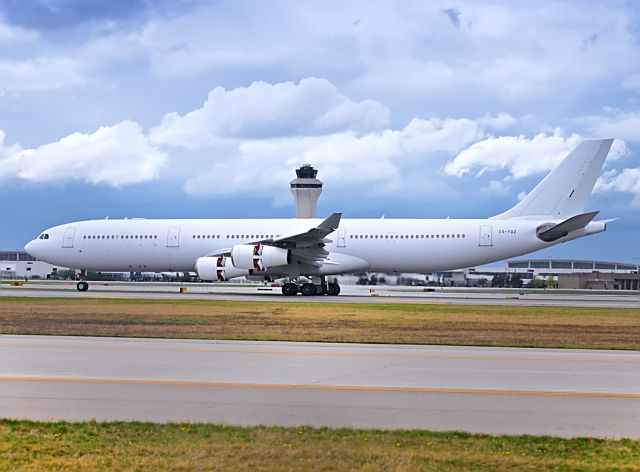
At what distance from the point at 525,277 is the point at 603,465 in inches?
4625

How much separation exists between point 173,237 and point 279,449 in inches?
1415

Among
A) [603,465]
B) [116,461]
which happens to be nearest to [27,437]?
[116,461]

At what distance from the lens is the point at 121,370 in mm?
12406

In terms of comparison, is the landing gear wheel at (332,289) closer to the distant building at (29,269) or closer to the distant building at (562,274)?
the distant building at (562,274)

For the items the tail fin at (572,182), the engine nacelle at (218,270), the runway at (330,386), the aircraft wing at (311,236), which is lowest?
the runway at (330,386)

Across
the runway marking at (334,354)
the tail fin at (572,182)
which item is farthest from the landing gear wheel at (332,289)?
the runway marking at (334,354)

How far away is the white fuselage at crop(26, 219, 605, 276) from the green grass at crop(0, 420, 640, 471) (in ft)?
101

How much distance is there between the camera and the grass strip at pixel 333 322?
18672mm

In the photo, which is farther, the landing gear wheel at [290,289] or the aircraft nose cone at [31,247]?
the aircraft nose cone at [31,247]

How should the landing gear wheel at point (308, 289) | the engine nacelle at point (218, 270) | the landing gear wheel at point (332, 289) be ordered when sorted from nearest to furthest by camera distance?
the engine nacelle at point (218, 270), the landing gear wheel at point (308, 289), the landing gear wheel at point (332, 289)

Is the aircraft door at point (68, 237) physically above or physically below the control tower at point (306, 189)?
below

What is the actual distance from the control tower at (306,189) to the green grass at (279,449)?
93969mm

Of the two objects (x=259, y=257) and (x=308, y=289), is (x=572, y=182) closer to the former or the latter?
(x=308, y=289)

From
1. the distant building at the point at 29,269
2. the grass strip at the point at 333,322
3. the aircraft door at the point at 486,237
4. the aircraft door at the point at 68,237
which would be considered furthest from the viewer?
the distant building at the point at 29,269
